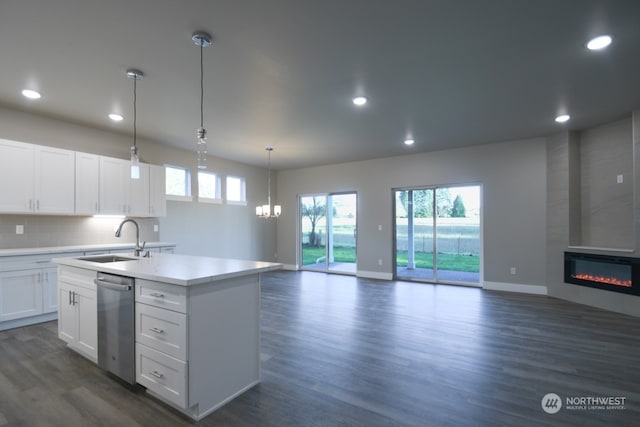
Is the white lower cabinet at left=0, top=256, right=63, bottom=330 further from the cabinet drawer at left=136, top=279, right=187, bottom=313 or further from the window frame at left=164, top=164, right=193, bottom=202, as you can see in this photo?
the cabinet drawer at left=136, top=279, right=187, bottom=313

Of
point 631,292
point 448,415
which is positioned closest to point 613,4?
point 448,415

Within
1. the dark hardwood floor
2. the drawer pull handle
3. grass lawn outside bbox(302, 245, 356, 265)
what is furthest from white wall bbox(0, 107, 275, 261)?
the drawer pull handle

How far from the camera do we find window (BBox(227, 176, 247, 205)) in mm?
7218

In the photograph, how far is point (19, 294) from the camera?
369 centimetres

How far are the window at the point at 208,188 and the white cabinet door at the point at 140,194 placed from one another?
1375 mm

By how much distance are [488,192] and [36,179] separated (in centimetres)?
718

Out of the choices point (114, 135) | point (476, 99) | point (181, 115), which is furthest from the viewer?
point (114, 135)

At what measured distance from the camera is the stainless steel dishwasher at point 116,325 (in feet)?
7.55

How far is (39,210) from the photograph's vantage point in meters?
3.95

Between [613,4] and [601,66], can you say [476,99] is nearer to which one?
[601,66]

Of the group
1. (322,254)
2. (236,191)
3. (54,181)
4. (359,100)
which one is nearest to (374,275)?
(322,254)

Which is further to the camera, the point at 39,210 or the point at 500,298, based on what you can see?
the point at 500,298

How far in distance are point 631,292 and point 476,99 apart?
3495mm

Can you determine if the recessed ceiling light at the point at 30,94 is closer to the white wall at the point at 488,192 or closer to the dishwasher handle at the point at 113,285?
the dishwasher handle at the point at 113,285
